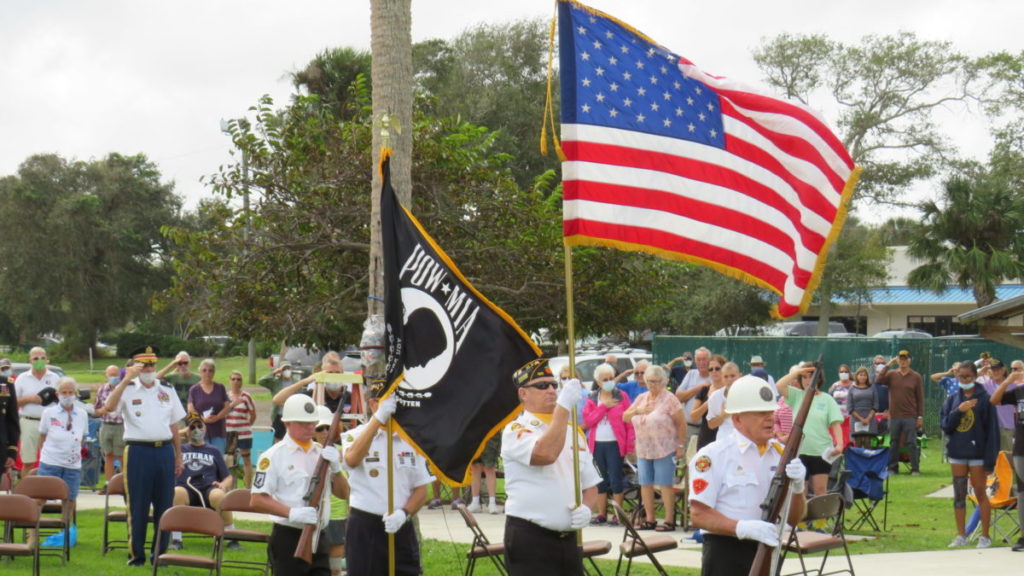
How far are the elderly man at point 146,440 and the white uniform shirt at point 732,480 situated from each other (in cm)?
691

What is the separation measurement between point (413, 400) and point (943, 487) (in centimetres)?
1399

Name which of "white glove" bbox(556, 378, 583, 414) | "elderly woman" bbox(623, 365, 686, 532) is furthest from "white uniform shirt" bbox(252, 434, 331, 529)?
"elderly woman" bbox(623, 365, 686, 532)

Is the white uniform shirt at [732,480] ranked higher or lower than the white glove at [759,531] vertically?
higher

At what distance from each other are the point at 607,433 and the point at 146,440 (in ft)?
18.5

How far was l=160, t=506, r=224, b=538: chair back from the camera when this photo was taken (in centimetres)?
1023

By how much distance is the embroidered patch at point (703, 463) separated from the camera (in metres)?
6.07

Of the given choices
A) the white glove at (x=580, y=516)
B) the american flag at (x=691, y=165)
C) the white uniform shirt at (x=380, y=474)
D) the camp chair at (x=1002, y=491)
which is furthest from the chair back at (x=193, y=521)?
the camp chair at (x=1002, y=491)

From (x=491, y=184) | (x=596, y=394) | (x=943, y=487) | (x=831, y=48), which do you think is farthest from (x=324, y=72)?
(x=831, y=48)

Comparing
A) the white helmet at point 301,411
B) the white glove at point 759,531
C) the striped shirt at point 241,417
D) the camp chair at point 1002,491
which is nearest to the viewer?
the white glove at point 759,531

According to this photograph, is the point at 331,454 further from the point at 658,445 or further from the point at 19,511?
the point at 658,445

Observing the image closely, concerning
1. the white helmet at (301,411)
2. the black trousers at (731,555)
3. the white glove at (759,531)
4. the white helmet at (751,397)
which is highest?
the white helmet at (751,397)

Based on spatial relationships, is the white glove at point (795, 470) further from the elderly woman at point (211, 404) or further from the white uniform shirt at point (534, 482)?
the elderly woman at point (211, 404)

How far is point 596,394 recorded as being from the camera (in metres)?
16.2

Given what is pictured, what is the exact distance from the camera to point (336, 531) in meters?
8.83
